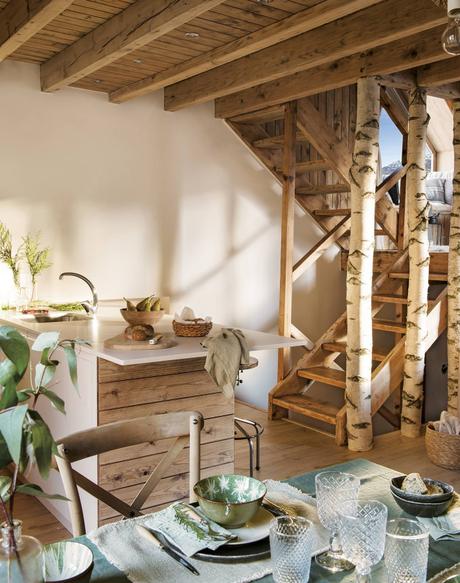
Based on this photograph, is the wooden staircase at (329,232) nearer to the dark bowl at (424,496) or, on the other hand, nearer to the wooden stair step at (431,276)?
the wooden stair step at (431,276)

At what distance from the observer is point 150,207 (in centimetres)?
525

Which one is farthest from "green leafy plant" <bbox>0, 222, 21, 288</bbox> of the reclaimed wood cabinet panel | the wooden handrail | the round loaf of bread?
the wooden handrail

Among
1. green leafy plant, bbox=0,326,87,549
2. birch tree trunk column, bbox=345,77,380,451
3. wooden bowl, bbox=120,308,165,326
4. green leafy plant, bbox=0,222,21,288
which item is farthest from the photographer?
green leafy plant, bbox=0,222,21,288

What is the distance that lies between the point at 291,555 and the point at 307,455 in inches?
129

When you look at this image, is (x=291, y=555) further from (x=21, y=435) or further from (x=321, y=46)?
(x=321, y=46)

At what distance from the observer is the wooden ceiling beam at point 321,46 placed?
3266mm

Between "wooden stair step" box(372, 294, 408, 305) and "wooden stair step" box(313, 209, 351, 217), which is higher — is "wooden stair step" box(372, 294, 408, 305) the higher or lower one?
the lower one

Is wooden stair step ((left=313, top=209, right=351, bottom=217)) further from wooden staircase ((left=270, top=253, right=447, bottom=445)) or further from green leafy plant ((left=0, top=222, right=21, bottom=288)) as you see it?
green leafy plant ((left=0, top=222, right=21, bottom=288))

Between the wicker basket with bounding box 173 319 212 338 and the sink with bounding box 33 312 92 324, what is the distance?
106cm

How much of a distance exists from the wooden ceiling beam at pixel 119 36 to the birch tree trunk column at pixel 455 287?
7.97 feet

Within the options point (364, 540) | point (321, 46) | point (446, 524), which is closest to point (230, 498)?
point (364, 540)

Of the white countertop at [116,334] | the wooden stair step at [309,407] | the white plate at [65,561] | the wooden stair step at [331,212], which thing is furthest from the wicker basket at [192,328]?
the wooden stair step at [331,212]

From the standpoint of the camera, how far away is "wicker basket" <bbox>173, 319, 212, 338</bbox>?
10.6 feet

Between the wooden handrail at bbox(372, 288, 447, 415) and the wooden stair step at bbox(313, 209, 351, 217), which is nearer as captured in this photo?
the wooden handrail at bbox(372, 288, 447, 415)
